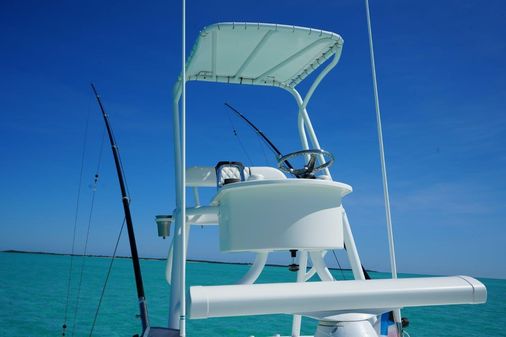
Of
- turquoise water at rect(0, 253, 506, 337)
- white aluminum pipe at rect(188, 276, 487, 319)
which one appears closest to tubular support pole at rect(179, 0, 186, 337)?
white aluminum pipe at rect(188, 276, 487, 319)

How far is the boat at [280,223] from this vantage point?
206cm

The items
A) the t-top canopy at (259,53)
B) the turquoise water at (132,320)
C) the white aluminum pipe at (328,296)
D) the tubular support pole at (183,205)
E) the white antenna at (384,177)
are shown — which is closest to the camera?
the white aluminum pipe at (328,296)

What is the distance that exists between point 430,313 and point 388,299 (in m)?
32.1

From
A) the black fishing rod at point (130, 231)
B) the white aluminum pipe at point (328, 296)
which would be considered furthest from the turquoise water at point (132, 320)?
the white aluminum pipe at point (328, 296)

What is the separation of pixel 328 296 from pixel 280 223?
3.48 feet

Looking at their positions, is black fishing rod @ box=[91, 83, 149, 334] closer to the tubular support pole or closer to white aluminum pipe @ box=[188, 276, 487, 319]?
the tubular support pole

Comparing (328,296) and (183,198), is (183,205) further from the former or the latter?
Result: (328,296)

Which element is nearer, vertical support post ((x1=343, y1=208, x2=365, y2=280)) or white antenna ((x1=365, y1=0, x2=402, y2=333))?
white antenna ((x1=365, y1=0, x2=402, y2=333))

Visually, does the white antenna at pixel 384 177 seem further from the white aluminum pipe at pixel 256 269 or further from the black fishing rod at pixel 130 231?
the black fishing rod at pixel 130 231

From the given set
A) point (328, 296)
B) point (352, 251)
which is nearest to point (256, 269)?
point (352, 251)

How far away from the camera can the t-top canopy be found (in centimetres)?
406

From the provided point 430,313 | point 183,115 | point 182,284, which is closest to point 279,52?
point 183,115

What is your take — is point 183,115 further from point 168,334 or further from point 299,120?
point 299,120

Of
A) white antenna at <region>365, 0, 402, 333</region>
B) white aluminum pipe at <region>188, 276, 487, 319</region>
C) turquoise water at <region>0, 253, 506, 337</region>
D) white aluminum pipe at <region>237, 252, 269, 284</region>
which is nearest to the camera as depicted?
white aluminum pipe at <region>188, 276, 487, 319</region>
